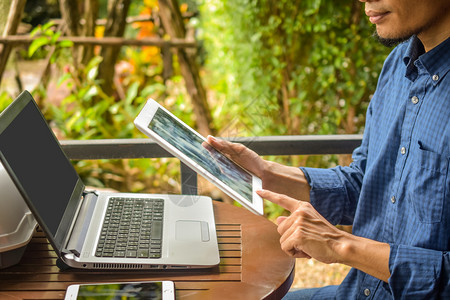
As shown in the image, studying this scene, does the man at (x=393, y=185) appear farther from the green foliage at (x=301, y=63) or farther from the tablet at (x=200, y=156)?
the green foliage at (x=301, y=63)

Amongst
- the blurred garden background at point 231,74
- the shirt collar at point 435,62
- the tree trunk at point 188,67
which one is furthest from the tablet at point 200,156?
the tree trunk at point 188,67

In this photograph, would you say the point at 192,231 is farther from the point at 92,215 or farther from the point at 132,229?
the point at 92,215

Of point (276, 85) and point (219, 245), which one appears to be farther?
point (276, 85)

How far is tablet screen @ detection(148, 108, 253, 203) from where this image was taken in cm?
111

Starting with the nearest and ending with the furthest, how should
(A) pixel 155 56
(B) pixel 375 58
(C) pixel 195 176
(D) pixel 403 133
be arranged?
(D) pixel 403 133 → (C) pixel 195 176 → (B) pixel 375 58 → (A) pixel 155 56

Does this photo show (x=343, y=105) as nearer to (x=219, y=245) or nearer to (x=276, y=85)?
(x=276, y=85)

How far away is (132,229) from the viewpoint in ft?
4.07

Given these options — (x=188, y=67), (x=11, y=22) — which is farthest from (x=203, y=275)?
(x=188, y=67)

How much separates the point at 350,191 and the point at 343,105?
171 centimetres

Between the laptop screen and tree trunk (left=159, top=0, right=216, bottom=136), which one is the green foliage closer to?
tree trunk (left=159, top=0, right=216, bottom=136)

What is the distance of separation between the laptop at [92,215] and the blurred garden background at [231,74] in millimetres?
1325

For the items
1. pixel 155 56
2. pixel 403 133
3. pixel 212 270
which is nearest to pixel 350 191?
pixel 403 133

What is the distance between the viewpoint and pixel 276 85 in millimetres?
3135

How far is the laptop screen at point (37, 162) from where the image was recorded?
3.35ft
